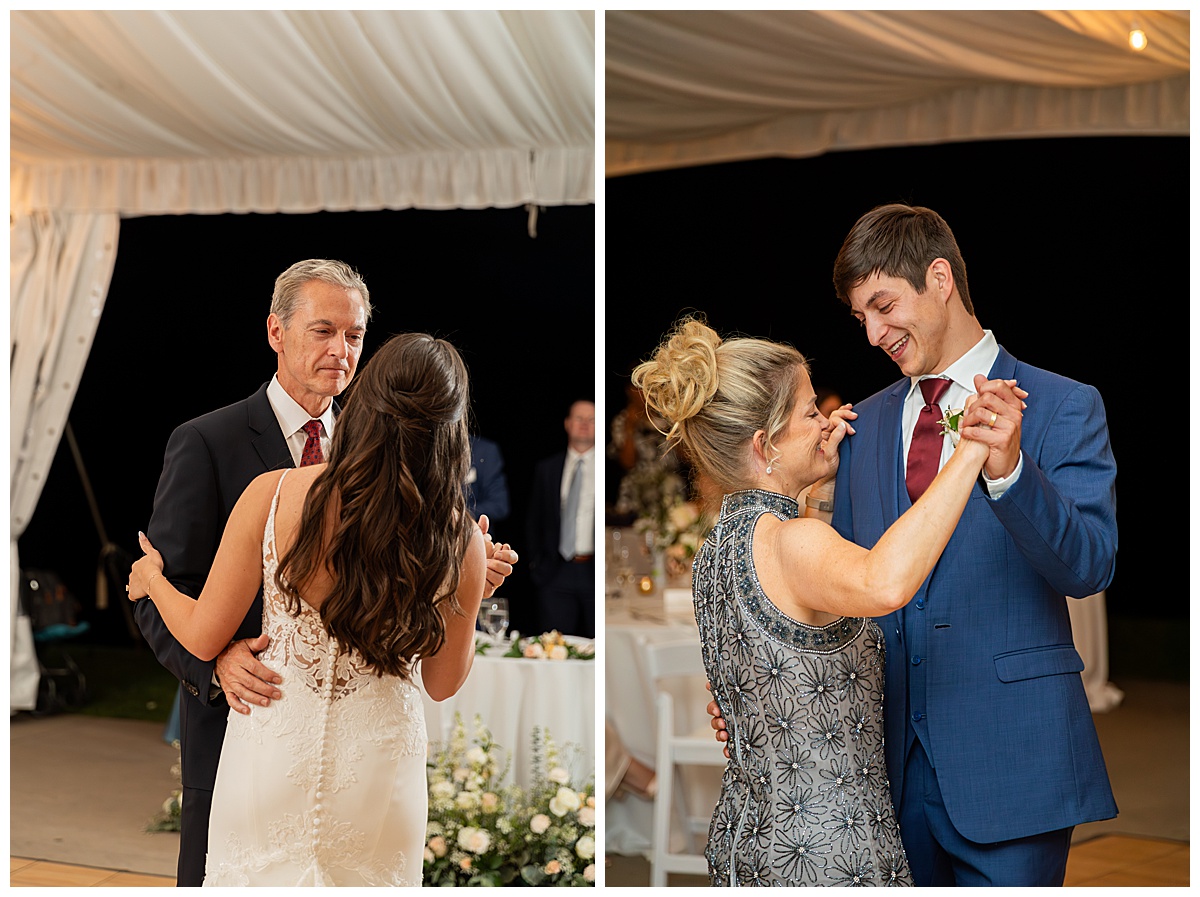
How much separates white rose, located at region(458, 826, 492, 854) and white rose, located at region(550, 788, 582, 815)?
0.69 ft

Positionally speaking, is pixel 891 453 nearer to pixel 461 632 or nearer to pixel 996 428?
pixel 996 428

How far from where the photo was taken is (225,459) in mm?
2600

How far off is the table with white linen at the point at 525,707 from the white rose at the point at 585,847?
166 millimetres

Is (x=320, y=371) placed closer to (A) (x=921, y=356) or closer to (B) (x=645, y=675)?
(A) (x=921, y=356)

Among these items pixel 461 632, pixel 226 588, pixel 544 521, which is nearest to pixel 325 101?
pixel 544 521

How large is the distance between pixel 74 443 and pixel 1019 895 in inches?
127

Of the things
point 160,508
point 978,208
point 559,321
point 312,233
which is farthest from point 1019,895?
point 978,208

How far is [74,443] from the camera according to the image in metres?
3.83

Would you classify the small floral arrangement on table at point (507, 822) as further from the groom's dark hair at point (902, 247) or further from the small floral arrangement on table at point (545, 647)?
the groom's dark hair at point (902, 247)

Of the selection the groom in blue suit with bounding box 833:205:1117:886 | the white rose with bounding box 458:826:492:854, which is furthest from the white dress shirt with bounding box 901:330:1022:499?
the white rose with bounding box 458:826:492:854

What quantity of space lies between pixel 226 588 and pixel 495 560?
0.67 metres

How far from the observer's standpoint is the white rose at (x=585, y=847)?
3213 mm

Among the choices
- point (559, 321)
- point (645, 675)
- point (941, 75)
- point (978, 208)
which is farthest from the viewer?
point (978, 208)

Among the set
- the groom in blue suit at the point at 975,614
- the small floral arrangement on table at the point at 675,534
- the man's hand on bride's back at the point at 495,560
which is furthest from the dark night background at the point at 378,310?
the small floral arrangement on table at the point at 675,534
